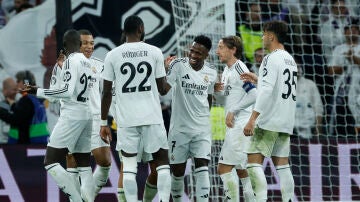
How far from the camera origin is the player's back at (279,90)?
36.9 feet

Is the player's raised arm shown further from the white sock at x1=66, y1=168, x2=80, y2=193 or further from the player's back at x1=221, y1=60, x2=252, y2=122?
the player's back at x1=221, y1=60, x2=252, y2=122

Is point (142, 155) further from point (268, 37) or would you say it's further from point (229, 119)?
point (268, 37)

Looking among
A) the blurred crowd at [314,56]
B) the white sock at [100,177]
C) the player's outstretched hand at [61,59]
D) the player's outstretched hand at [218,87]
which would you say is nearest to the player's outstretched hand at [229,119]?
the player's outstretched hand at [218,87]

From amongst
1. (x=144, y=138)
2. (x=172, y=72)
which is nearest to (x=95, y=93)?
(x=172, y=72)

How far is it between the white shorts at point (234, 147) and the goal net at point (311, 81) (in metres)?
1.80

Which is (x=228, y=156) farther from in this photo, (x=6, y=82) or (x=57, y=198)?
(x=6, y=82)

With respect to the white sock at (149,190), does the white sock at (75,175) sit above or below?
above

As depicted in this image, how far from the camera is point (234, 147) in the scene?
1243 centimetres

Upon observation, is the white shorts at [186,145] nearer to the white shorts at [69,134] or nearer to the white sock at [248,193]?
the white shorts at [69,134]

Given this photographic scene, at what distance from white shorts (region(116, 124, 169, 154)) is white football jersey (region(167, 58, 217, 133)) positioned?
0.90 m

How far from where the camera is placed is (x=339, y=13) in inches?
654

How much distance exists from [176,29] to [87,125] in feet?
11.0

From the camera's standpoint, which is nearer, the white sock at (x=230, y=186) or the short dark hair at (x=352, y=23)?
the white sock at (x=230, y=186)

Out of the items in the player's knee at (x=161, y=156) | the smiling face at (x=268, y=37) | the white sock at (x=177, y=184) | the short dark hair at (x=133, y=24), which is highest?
the short dark hair at (x=133, y=24)
